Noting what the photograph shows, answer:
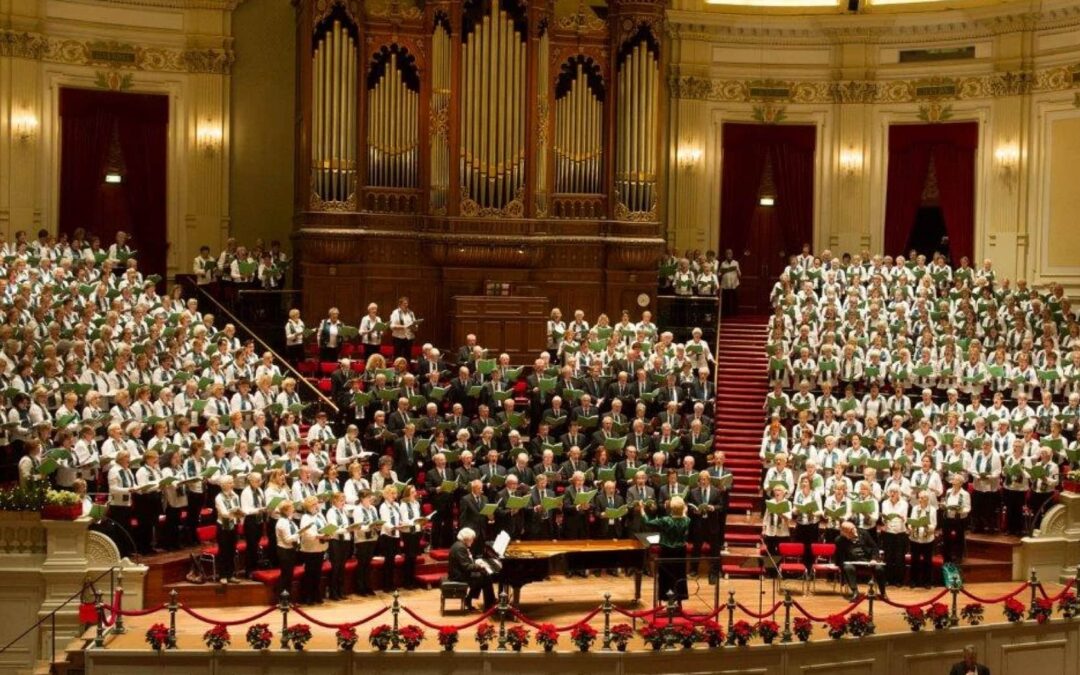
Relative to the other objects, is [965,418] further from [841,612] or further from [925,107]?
[925,107]

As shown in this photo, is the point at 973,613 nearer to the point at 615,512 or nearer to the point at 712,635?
the point at 712,635

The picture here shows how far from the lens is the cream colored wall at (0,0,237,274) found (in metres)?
23.8

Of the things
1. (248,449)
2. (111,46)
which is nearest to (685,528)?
(248,449)

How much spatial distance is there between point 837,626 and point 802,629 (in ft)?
1.37

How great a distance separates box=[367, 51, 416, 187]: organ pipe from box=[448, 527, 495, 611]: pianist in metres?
8.29

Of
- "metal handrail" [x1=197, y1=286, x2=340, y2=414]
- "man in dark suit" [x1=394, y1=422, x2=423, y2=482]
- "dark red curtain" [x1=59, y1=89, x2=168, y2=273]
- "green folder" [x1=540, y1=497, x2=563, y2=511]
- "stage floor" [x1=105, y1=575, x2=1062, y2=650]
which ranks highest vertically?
"dark red curtain" [x1=59, y1=89, x2=168, y2=273]

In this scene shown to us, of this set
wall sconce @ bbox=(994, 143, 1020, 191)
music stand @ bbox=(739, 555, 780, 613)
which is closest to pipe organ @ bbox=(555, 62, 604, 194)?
wall sconce @ bbox=(994, 143, 1020, 191)

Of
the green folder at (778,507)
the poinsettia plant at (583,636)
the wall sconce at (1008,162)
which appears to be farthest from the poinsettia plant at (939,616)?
the wall sconce at (1008,162)

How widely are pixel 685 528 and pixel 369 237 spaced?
8.57 m

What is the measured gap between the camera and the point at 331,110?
912 inches

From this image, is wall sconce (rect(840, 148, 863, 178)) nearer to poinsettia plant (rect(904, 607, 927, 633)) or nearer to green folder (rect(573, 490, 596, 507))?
green folder (rect(573, 490, 596, 507))

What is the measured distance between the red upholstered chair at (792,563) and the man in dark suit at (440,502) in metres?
3.80

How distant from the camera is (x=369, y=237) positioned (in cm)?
2338

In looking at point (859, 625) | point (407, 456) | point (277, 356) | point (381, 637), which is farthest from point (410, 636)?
point (277, 356)
